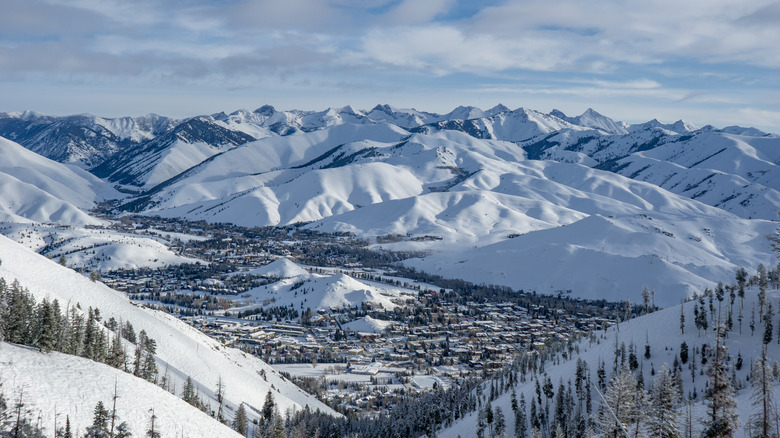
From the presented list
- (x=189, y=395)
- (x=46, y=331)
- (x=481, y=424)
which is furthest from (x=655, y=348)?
(x=46, y=331)

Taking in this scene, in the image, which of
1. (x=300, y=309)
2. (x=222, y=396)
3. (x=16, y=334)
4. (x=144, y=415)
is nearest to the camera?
(x=144, y=415)

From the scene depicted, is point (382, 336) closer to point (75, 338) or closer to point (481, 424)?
point (481, 424)

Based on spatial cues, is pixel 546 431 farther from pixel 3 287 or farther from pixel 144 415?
pixel 3 287

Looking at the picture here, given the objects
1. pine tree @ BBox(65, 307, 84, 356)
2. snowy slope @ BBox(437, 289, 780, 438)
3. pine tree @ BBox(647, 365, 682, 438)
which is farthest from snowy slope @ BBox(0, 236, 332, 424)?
pine tree @ BBox(647, 365, 682, 438)

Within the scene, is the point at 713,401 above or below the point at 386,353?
above

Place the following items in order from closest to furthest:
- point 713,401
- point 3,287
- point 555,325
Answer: point 713,401, point 3,287, point 555,325

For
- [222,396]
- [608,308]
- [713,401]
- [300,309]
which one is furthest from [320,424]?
[608,308]

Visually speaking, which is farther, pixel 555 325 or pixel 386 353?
pixel 555 325

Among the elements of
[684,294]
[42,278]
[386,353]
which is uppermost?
[42,278]
